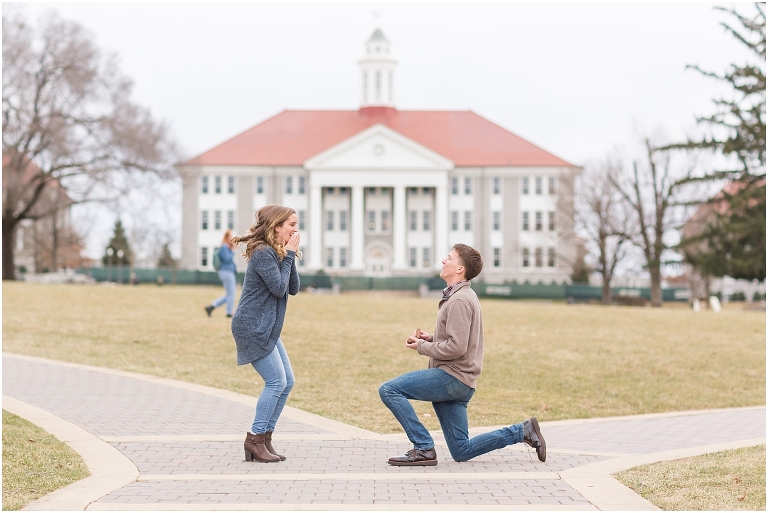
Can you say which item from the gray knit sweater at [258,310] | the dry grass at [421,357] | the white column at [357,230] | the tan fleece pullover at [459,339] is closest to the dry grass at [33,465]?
the gray knit sweater at [258,310]

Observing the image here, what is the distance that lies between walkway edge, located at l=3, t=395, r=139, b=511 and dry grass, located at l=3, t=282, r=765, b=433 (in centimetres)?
282

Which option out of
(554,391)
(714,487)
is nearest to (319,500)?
(714,487)

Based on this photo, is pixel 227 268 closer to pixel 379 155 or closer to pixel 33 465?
pixel 33 465

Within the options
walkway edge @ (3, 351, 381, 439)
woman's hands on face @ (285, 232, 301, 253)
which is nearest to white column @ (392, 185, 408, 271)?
walkway edge @ (3, 351, 381, 439)

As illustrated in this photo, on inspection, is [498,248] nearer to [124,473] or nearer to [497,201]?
[497,201]

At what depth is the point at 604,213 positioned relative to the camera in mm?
58094

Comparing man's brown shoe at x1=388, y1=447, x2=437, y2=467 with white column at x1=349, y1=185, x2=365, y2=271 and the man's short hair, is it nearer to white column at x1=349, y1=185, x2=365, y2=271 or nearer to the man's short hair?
Result: the man's short hair

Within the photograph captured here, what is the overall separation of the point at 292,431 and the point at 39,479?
2823mm

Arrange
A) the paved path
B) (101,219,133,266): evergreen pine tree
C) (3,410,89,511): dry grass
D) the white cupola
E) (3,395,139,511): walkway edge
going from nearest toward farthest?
(3,395,139,511): walkway edge → the paved path → (3,410,89,511): dry grass → the white cupola → (101,219,133,266): evergreen pine tree

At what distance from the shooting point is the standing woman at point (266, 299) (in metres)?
7.21

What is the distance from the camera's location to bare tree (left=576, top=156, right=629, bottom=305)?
57.5 metres

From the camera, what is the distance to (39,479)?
675cm

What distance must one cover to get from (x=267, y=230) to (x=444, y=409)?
1.87m

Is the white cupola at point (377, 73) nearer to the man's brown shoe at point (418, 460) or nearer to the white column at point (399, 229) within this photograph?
the white column at point (399, 229)
